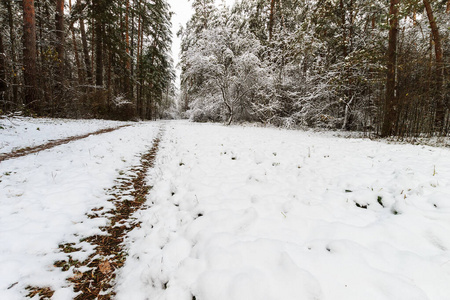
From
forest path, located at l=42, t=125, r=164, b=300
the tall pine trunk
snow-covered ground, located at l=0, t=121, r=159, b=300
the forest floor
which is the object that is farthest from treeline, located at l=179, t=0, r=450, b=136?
snow-covered ground, located at l=0, t=121, r=159, b=300

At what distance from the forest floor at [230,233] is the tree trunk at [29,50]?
29.2 feet

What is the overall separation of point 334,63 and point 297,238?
15.0 meters

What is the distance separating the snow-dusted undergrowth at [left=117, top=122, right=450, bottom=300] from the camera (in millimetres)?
1337

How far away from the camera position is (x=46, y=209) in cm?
253

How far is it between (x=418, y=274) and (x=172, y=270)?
6.25 ft

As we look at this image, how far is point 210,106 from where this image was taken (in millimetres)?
18047

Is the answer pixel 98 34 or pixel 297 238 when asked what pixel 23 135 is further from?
pixel 98 34

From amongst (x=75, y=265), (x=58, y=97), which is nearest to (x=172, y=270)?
(x=75, y=265)

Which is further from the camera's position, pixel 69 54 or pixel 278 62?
pixel 69 54

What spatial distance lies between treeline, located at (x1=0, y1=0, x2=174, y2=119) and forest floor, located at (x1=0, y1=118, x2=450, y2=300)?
594cm

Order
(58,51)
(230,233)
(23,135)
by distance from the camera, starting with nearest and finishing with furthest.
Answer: (230,233)
(23,135)
(58,51)

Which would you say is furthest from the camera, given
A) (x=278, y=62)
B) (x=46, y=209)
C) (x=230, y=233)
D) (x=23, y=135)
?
(x=278, y=62)

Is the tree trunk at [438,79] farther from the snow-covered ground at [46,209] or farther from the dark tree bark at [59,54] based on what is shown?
the dark tree bark at [59,54]

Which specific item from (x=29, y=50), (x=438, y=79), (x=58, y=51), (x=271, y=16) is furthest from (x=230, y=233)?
(x=271, y=16)
